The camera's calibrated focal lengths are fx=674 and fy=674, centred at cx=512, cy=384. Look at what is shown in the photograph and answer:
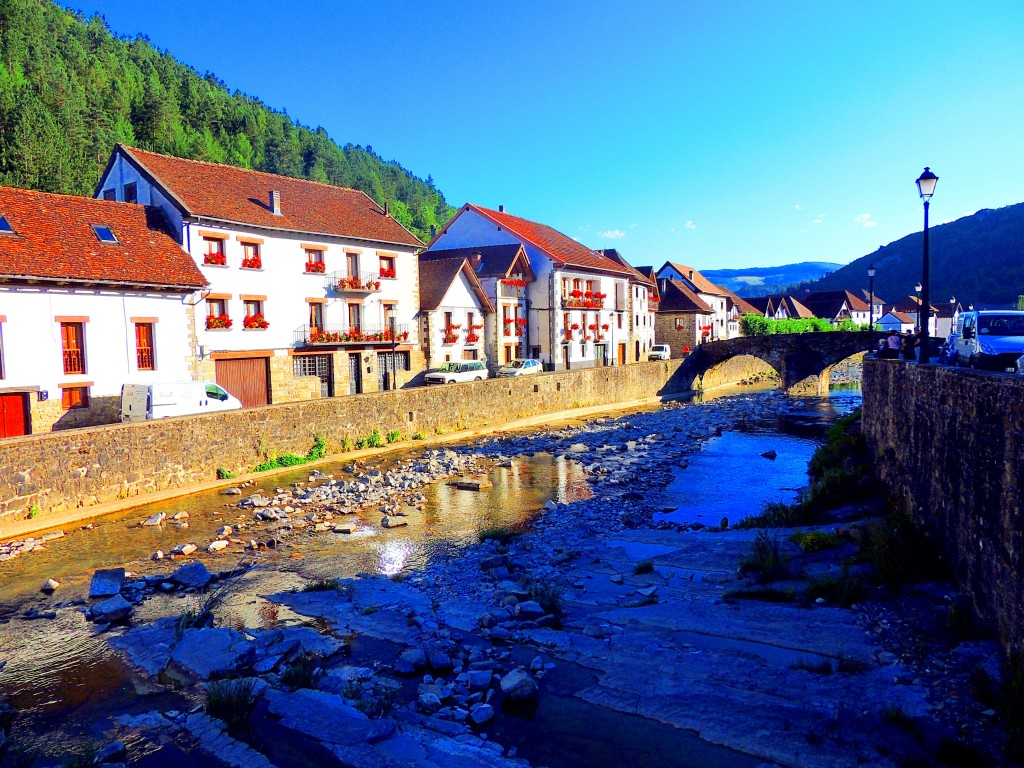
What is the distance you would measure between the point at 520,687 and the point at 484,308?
123ft

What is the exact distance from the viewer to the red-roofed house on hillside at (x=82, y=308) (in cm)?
2245

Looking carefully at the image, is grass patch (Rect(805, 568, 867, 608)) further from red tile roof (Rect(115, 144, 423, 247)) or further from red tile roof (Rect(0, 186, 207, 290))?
red tile roof (Rect(115, 144, 423, 247))

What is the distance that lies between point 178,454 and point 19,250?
9.69 metres

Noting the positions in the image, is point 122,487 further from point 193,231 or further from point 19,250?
point 193,231

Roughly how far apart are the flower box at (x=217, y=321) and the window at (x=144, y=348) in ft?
9.49

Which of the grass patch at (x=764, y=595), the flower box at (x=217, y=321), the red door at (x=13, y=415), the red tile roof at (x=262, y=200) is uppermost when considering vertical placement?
the red tile roof at (x=262, y=200)

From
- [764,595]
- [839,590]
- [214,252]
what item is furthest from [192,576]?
[214,252]

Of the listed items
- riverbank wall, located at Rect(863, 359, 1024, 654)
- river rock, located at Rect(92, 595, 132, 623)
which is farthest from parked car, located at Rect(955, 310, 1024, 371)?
river rock, located at Rect(92, 595, 132, 623)

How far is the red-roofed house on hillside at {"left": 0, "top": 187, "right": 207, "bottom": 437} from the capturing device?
22.5 metres

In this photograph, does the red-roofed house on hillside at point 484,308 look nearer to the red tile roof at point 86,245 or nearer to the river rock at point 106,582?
the red tile roof at point 86,245

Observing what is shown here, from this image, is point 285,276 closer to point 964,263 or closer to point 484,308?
point 484,308

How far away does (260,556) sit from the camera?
14820 mm

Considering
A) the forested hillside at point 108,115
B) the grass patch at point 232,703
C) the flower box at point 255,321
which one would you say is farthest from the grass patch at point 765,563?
the forested hillside at point 108,115

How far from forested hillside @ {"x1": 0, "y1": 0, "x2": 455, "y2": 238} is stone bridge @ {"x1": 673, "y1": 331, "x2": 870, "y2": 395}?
5531 cm
